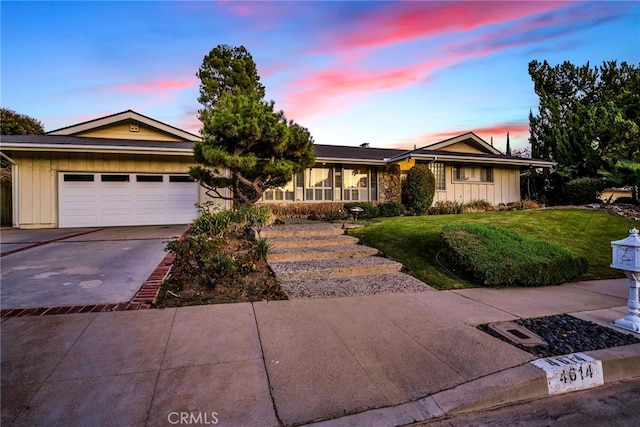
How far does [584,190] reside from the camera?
1557 centimetres

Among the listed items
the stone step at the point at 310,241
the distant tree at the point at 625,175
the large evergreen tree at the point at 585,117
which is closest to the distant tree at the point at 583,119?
the large evergreen tree at the point at 585,117

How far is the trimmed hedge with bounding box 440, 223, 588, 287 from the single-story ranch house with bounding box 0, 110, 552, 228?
8.33 meters

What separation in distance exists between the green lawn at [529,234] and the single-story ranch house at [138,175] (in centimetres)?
506

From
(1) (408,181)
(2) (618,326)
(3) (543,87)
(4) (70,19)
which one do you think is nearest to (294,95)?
(1) (408,181)

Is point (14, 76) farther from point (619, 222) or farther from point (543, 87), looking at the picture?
point (543, 87)

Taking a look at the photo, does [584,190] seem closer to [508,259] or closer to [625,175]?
[625,175]

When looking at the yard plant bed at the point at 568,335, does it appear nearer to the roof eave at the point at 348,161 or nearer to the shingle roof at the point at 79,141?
the roof eave at the point at 348,161

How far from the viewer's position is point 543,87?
22922 millimetres

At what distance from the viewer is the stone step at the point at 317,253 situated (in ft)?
22.9

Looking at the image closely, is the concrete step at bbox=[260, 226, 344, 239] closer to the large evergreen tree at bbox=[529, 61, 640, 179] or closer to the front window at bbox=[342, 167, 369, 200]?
the front window at bbox=[342, 167, 369, 200]

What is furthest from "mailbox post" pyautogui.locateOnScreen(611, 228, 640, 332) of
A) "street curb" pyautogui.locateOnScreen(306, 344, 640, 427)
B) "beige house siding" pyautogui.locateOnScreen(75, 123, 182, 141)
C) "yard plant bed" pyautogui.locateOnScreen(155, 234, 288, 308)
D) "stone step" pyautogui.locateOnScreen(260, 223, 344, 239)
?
"beige house siding" pyautogui.locateOnScreen(75, 123, 182, 141)

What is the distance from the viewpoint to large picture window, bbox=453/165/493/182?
54.3ft

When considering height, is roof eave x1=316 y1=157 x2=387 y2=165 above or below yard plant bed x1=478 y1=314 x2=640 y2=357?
above

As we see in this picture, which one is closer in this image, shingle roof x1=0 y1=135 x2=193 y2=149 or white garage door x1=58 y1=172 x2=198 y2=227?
shingle roof x1=0 y1=135 x2=193 y2=149
